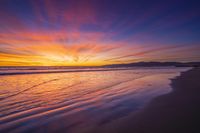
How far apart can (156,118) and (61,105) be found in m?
3.72

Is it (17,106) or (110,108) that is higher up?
(17,106)

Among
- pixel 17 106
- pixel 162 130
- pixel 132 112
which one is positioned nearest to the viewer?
pixel 162 130

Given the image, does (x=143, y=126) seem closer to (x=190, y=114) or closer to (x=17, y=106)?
(x=190, y=114)

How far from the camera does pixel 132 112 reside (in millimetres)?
4586

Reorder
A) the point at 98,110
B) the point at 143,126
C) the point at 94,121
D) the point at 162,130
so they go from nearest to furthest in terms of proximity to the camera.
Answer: the point at 162,130 → the point at 143,126 → the point at 94,121 → the point at 98,110

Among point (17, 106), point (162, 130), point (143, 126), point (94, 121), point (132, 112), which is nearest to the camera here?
point (162, 130)

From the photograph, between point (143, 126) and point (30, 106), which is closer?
point (143, 126)

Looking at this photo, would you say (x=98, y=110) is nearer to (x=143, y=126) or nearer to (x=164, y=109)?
(x=143, y=126)

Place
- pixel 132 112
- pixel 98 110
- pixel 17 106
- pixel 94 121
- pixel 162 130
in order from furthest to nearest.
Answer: pixel 17 106, pixel 98 110, pixel 132 112, pixel 94 121, pixel 162 130

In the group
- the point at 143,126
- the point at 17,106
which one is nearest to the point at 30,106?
the point at 17,106

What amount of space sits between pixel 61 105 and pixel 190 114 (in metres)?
4.72

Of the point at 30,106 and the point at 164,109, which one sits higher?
the point at 30,106

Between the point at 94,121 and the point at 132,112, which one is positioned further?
the point at 132,112

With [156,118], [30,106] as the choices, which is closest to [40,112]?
[30,106]
